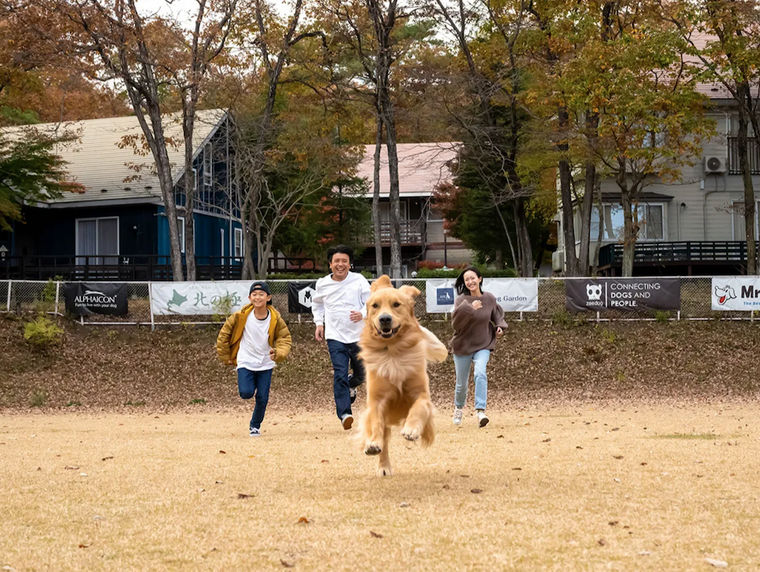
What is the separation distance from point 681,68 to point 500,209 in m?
17.9

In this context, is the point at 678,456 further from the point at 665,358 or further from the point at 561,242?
the point at 561,242

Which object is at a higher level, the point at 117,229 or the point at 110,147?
the point at 110,147

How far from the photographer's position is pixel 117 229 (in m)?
37.1

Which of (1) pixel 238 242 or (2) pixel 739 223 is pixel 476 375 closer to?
(2) pixel 739 223

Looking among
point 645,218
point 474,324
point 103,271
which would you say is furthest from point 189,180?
point 474,324

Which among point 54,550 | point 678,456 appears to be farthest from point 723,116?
point 54,550

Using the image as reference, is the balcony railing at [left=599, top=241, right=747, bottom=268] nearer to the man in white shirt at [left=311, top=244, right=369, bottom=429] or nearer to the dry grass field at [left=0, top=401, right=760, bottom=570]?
the dry grass field at [left=0, top=401, right=760, bottom=570]

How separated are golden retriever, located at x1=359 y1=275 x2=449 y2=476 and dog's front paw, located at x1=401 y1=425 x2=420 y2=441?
250mm

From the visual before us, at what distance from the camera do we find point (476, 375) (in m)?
11.9

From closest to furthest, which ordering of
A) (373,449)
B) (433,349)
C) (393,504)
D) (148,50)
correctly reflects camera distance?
(393,504)
(373,449)
(433,349)
(148,50)

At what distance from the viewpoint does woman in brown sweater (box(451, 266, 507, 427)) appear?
38.7 feet

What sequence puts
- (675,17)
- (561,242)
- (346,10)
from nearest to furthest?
(675,17) < (346,10) < (561,242)

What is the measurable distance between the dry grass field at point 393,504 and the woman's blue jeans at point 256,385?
0.67m

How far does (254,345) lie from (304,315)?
1283cm
